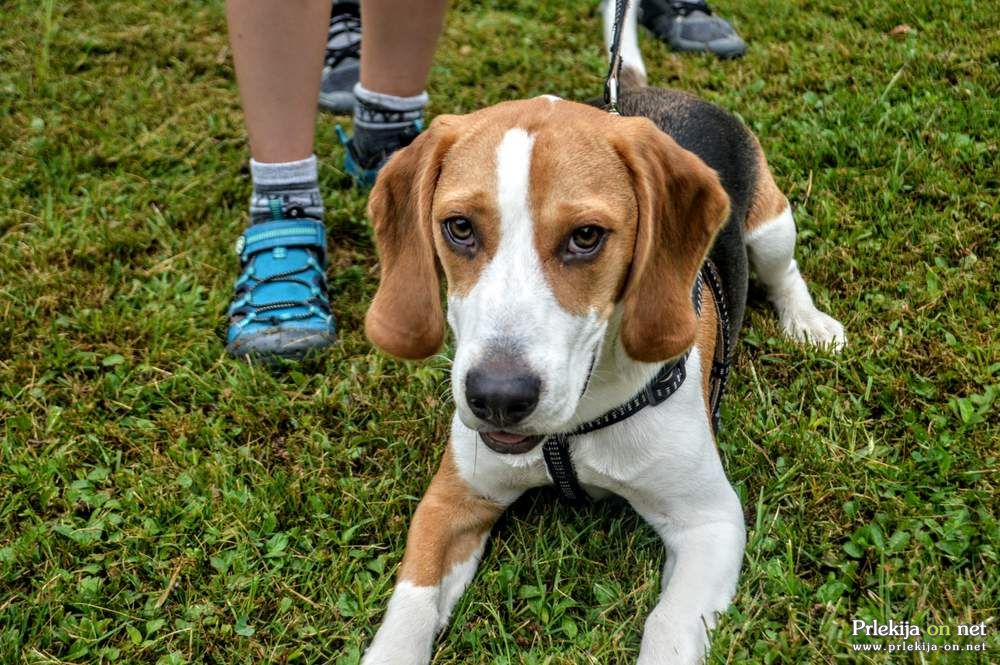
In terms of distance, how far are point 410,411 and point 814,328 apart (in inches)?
63.7

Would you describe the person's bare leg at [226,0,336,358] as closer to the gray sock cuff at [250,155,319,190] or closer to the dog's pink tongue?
the gray sock cuff at [250,155,319,190]

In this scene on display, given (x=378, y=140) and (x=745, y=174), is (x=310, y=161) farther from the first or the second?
(x=745, y=174)

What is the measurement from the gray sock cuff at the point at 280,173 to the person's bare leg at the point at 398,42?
0.62 meters

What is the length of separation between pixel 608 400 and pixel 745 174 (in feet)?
4.75

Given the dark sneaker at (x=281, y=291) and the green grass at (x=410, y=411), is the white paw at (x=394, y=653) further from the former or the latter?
the dark sneaker at (x=281, y=291)

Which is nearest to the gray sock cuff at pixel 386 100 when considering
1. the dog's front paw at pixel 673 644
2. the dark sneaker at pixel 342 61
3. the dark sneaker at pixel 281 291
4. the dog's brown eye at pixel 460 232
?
the dark sneaker at pixel 281 291

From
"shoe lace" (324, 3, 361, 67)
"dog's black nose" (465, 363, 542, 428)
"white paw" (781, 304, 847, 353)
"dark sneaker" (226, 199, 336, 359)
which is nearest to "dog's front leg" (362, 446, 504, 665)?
"dog's black nose" (465, 363, 542, 428)

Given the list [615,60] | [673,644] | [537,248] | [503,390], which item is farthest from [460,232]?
[615,60]

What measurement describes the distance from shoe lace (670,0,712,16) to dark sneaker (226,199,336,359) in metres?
2.85

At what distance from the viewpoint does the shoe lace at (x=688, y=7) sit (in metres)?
5.87

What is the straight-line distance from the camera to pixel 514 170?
2482 mm

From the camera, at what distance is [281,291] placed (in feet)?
13.5

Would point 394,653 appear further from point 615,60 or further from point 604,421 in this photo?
point 615,60

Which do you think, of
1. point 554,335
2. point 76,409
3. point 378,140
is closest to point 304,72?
point 378,140
